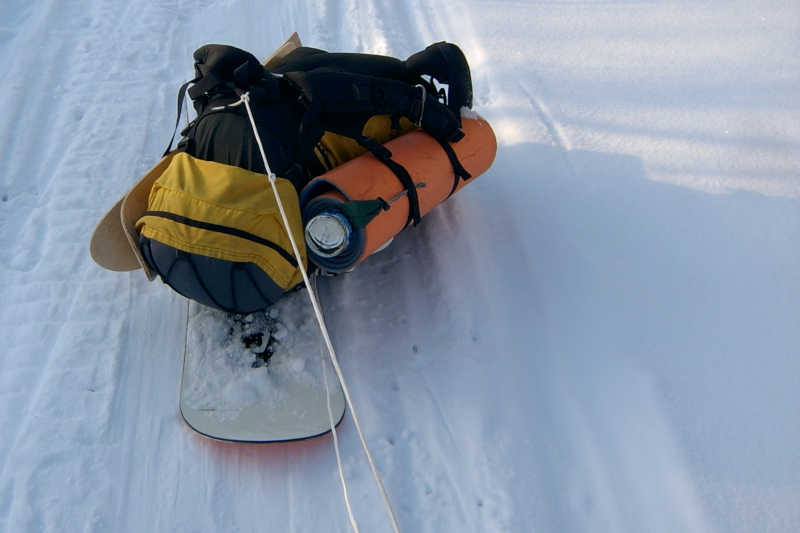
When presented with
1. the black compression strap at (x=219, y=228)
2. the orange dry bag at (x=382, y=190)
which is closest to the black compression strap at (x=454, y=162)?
the orange dry bag at (x=382, y=190)

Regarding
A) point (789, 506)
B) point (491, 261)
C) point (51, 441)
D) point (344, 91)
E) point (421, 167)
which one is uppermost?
point (344, 91)

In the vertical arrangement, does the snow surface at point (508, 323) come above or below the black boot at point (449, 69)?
below

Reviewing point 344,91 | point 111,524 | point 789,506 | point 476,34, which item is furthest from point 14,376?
point 476,34

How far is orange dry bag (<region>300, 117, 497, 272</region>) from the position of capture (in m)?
2.03

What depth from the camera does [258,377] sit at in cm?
221

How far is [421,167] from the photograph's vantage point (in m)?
2.38

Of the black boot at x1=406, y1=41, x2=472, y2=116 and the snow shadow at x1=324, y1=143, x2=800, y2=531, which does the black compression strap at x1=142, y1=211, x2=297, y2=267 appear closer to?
the snow shadow at x1=324, y1=143, x2=800, y2=531

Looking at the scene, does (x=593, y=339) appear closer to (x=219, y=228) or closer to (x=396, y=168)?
(x=396, y=168)

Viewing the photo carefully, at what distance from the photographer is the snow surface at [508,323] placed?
1958 millimetres

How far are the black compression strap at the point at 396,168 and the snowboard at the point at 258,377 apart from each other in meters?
0.64

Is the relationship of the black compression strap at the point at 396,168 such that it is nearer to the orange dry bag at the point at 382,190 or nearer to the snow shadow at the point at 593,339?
the orange dry bag at the point at 382,190

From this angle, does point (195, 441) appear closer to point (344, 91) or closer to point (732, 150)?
point (344, 91)

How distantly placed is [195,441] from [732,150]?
3037mm

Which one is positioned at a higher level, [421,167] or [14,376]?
[421,167]
